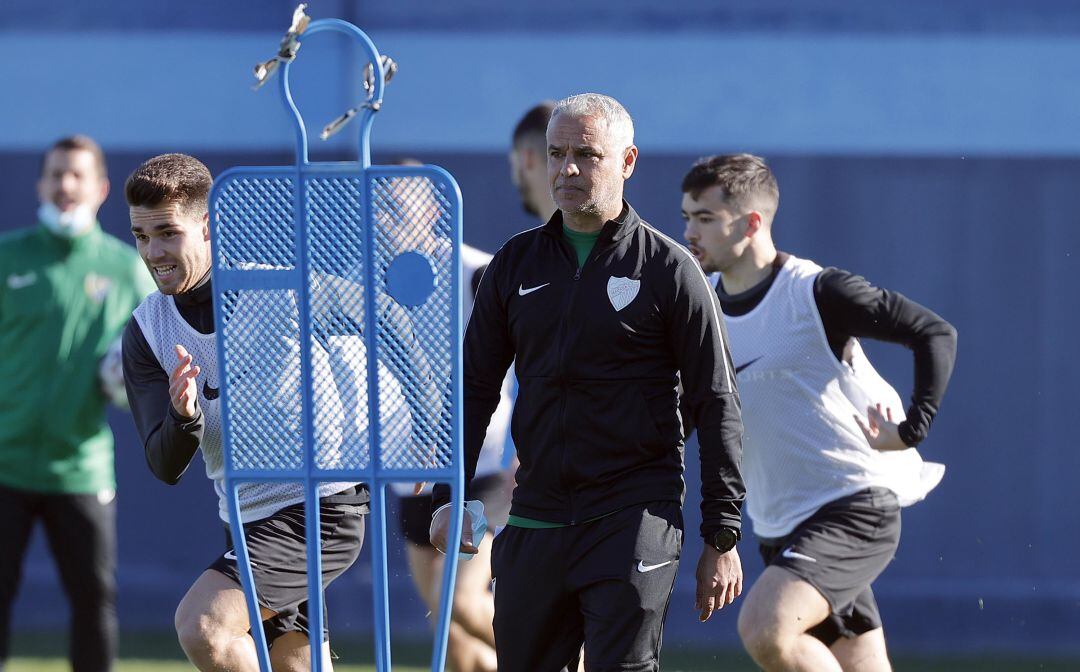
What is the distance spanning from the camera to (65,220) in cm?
624

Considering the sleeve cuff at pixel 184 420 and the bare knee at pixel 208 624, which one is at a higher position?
the sleeve cuff at pixel 184 420

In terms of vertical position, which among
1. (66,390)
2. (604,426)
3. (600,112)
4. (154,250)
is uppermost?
(600,112)

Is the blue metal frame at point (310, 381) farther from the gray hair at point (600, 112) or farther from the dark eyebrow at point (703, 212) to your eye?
the dark eyebrow at point (703, 212)

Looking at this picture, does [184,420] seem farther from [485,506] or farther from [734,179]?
[734,179]

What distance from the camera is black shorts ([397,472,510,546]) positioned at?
Result: 5438 millimetres

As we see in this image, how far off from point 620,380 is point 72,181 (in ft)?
10.7

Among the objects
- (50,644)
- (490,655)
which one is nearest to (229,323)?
(490,655)

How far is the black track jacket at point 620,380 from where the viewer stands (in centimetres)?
384

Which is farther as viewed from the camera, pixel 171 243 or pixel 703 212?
pixel 703 212

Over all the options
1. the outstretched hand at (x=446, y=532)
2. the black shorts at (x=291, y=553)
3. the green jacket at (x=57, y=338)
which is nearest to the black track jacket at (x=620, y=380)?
the outstretched hand at (x=446, y=532)

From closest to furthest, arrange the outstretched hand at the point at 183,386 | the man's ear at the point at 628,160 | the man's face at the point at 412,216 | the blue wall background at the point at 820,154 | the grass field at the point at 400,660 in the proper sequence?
the man's face at the point at 412,216
the outstretched hand at the point at 183,386
the man's ear at the point at 628,160
the grass field at the point at 400,660
the blue wall background at the point at 820,154

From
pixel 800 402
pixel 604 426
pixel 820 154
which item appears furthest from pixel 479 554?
pixel 820 154

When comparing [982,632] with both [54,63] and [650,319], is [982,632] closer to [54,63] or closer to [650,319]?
[650,319]

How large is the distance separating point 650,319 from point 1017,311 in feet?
15.4
